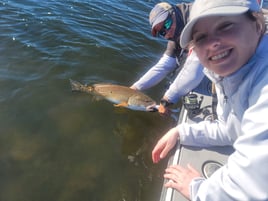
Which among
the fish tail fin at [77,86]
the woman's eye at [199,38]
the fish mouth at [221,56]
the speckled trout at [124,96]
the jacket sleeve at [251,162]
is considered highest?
the woman's eye at [199,38]

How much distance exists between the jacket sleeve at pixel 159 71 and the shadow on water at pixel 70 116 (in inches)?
19.9

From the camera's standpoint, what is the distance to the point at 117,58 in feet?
22.3

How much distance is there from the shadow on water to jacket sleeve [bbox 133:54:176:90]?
0.50m

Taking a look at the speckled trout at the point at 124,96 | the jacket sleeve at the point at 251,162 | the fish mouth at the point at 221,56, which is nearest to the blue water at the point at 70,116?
the speckled trout at the point at 124,96

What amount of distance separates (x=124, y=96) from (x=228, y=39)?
3.11m

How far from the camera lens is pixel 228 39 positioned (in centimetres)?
185

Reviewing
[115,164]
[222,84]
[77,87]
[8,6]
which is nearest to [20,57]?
[77,87]

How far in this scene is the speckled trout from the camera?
4.81 m

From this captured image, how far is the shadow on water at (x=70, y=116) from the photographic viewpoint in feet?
13.2

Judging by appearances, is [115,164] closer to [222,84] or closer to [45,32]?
[222,84]

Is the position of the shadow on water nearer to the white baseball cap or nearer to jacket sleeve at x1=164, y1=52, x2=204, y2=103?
jacket sleeve at x1=164, y1=52, x2=204, y2=103

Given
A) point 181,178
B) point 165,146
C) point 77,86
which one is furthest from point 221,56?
point 77,86

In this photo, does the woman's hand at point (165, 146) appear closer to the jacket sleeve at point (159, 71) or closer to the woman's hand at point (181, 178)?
the woman's hand at point (181, 178)

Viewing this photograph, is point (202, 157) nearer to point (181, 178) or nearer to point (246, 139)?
point (181, 178)
